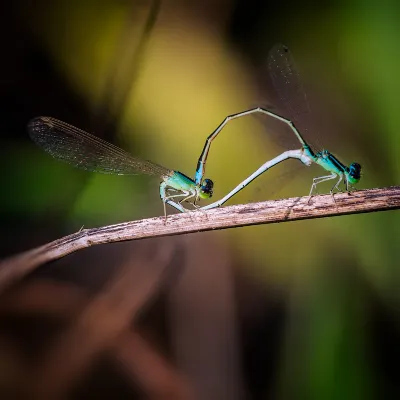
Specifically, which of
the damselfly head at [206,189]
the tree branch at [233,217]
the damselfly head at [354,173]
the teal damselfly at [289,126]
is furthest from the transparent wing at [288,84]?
the tree branch at [233,217]

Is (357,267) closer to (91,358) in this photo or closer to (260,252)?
(260,252)

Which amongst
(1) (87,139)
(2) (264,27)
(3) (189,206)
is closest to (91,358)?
(3) (189,206)

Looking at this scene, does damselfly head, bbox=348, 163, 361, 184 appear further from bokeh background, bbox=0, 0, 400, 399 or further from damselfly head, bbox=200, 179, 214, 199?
damselfly head, bbox=200, 179, 214, 199

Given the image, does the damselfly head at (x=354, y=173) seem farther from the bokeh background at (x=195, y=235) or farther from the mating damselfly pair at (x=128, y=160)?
the bokeh background at (x=195, y=235)

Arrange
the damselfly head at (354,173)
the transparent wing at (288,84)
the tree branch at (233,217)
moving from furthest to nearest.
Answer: the transparent wing at (288,84) < the damselfly head at (354,173) < the tree branch at (233,217)

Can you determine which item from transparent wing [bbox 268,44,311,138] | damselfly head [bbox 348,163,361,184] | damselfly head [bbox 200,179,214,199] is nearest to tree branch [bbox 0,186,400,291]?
damselfly head [bbox 200,179,214,199]

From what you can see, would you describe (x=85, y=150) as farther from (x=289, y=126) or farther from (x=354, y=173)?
(x=354, y=173)

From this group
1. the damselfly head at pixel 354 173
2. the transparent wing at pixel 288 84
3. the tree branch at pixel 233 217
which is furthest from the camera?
the transparent wing at pixel 288 84
